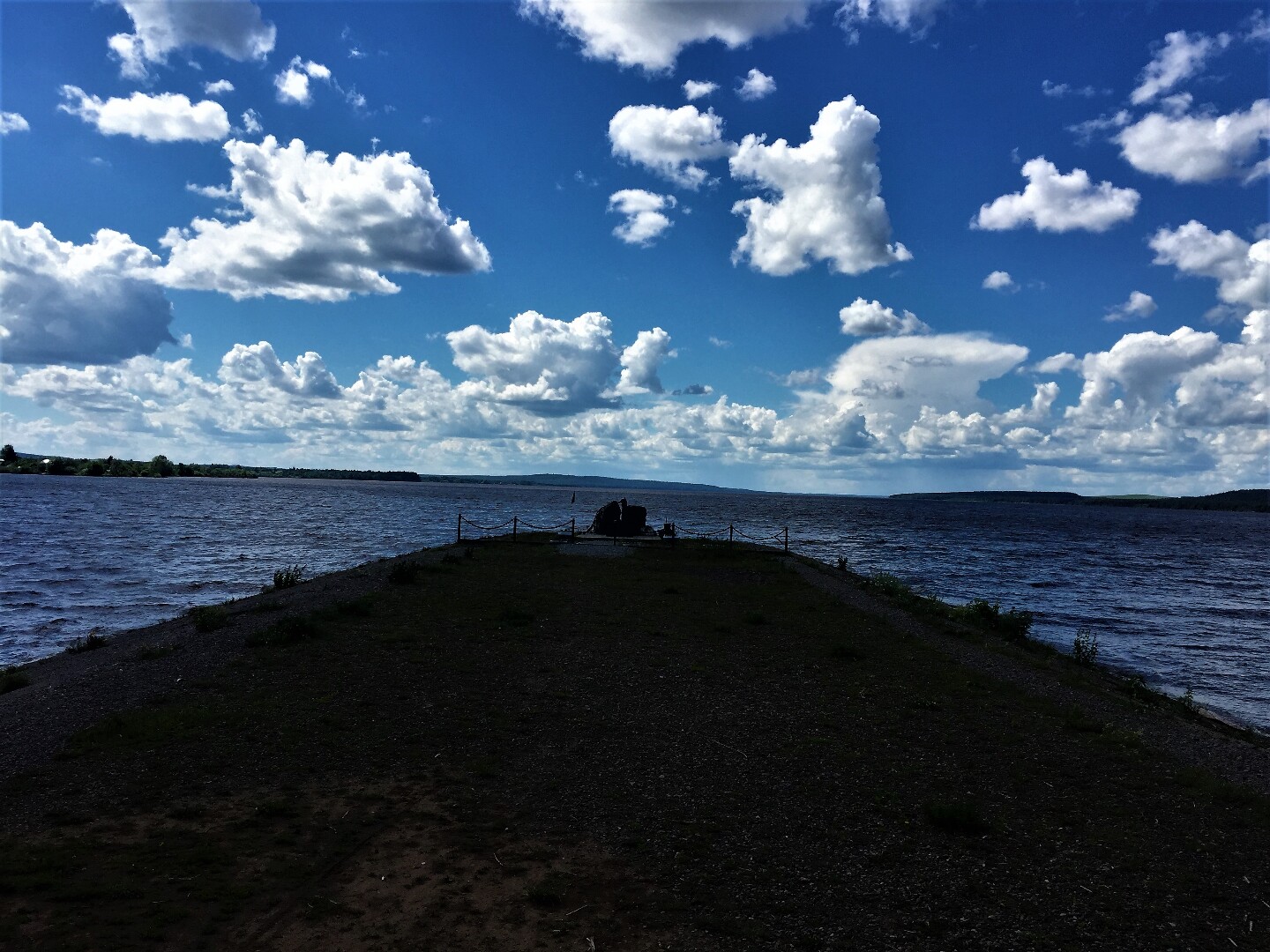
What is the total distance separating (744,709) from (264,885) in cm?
837

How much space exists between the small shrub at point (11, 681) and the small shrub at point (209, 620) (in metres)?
3.71

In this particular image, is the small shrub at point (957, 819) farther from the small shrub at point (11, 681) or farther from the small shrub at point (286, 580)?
the small shrub at point (286, 580)

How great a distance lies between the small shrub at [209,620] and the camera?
1831 centimetres

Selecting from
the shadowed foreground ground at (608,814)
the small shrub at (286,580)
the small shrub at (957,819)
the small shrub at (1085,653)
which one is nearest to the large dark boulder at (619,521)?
the small shrub at (286,580)

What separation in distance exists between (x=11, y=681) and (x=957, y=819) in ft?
56.1

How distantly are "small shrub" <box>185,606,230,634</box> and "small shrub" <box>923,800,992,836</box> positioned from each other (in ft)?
56.1

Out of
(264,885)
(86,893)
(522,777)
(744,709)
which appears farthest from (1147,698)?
(86,893)

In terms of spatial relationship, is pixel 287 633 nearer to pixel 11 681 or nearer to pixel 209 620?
pixel 209 620

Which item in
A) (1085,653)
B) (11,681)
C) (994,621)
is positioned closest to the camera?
(11,681)

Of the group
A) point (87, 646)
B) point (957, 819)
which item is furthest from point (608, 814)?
point (87, 646)

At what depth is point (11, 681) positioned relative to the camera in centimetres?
1430

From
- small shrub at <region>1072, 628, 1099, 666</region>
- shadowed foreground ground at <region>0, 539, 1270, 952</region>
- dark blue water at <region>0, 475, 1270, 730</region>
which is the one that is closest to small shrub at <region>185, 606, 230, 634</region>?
shadowed foreground ground at <region>0, 539, 1270, 952</region>

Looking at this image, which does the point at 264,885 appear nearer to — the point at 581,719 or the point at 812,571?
the point at 581,719

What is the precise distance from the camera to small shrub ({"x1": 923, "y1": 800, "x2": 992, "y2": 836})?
28.6ft
